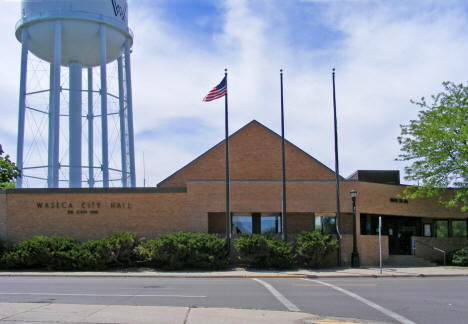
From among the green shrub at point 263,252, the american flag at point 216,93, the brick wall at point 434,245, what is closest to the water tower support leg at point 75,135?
the american flag at point 216,93

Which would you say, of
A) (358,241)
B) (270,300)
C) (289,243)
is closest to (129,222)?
(289,243)

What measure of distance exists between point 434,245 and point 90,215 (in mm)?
21277

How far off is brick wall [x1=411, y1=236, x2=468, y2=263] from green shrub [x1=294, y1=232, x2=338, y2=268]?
8114 mm

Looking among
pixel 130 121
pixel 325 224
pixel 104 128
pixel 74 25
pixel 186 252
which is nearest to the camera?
pixel 186 252

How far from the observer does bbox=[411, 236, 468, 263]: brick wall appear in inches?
1300

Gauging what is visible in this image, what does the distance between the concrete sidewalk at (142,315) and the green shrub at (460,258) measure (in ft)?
71.4

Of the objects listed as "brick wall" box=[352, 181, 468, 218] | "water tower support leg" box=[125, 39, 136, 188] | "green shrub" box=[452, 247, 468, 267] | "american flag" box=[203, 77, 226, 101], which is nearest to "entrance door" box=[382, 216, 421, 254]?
"brick wall" box=[352, 181, 468, 218]

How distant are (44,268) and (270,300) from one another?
55.9 feet

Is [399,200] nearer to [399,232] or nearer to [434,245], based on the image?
[434,245]

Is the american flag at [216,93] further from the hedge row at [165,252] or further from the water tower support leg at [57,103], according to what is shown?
the water tower support leg at [57,103]

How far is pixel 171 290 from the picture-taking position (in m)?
16.5

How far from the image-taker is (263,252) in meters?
26.9

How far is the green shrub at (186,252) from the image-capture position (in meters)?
26.3

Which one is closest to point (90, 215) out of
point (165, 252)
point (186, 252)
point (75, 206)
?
point (75, 206)
